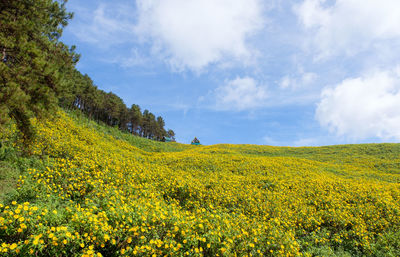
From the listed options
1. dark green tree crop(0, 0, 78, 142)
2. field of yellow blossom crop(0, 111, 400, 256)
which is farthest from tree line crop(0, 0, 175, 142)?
field of yellow blossom crop(0, 111, 400, 256)

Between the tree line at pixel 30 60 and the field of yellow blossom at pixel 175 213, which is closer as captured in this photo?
the field of yellow blossom at pixel 175 213

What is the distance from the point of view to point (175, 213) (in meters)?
6.27

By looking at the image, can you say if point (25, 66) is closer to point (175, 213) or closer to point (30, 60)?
point (30, 60)

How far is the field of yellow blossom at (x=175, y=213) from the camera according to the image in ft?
13.9

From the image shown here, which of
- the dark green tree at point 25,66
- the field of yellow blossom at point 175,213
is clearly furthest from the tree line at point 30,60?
the field of yellow blossom at point 175,213

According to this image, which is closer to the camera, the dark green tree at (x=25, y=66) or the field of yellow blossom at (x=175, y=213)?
the field of yellow blossom at (x=175, y=213)

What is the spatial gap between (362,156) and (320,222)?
92.7ft

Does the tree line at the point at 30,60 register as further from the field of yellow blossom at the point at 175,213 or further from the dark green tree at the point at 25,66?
the field of yellow blossom at the point at 175,213

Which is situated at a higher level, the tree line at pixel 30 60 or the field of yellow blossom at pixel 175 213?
the tree line at pixel 30 60

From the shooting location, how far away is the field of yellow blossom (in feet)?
13.9

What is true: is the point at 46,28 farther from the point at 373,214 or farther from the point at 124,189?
the point at 373,214

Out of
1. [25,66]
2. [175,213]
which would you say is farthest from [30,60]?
[175,213]

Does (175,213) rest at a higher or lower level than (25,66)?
lower

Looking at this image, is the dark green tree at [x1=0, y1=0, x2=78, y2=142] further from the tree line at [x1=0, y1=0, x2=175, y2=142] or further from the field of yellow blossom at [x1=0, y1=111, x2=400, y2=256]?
the field of yellow blossom at [x1=0, y1=111, x2=400, y2=256]
